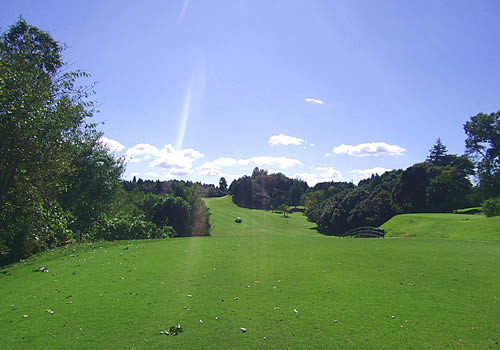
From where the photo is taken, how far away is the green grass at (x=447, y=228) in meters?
20.1

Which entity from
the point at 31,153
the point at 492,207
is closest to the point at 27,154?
the point at 31,153

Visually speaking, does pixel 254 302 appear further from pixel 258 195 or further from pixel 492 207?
pixel 258 195

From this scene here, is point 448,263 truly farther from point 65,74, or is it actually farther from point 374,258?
point 65,74

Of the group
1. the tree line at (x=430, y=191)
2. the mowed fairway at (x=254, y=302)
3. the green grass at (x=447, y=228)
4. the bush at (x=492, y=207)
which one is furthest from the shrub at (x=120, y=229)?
the tree line at (x=430, y=191)

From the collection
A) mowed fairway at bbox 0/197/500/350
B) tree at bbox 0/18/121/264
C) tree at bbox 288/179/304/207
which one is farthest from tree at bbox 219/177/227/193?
mowed fairway at bbox 0/197/500/350

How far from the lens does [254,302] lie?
651 cm

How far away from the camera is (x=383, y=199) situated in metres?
49.9

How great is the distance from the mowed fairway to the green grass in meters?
11.3

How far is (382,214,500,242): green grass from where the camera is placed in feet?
66.1

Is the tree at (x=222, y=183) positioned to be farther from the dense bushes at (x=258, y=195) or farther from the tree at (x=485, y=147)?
the tree at (x=485, y=147)

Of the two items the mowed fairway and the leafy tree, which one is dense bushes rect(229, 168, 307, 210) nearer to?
the leafy tree

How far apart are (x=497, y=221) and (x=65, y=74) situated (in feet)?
92.4

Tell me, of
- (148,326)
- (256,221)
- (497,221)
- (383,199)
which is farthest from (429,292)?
(256,221)

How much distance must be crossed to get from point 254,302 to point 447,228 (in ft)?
83.4
